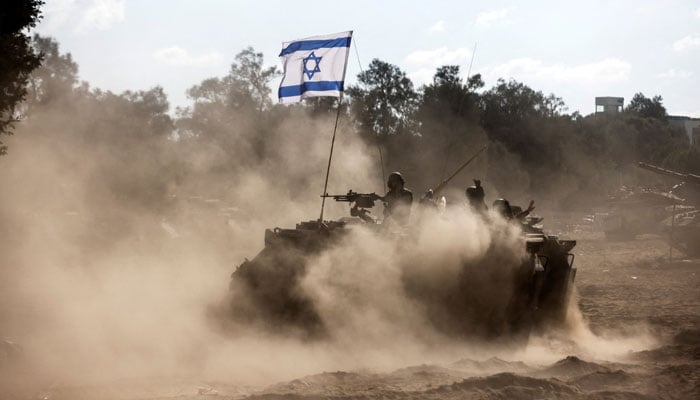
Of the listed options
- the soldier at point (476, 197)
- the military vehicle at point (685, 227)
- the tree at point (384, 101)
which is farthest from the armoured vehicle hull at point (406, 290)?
the tree at point (384, 101)

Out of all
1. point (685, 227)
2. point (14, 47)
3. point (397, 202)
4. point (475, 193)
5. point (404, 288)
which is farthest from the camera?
point (685, 227)

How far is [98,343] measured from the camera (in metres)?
9.94

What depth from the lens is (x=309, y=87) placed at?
45.3 ft

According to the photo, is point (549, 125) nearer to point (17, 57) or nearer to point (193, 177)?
point (193, 177)

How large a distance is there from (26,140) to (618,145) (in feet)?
187

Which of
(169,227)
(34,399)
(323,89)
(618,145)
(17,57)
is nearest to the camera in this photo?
(34,399)

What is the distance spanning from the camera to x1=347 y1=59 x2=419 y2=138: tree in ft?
130

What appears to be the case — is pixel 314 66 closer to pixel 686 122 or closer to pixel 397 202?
pixel 397 202

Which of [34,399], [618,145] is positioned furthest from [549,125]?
[34,399]

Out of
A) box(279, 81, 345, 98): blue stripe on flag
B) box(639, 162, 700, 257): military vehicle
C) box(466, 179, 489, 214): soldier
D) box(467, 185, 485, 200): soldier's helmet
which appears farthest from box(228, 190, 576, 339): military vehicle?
box(639, 162, 700, 257): military vehicle

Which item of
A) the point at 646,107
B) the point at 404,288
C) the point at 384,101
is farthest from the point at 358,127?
the point at 646,107

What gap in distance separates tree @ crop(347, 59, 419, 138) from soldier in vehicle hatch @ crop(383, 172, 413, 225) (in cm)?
2536

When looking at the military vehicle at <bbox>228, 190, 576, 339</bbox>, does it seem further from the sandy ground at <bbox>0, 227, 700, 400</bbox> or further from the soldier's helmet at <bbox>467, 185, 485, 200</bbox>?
the soldier's helmet at <bbox>467, 185, 485, 200</bbox>

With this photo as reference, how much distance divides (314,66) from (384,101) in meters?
28.5
